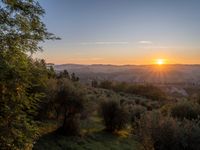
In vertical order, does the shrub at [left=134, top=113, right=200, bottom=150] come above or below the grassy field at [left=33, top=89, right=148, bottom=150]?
above

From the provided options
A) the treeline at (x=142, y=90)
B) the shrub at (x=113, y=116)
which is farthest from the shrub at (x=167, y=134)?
the treeline at (x=142, y=90)

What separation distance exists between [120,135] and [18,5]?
2635 centimetres

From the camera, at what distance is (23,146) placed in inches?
507

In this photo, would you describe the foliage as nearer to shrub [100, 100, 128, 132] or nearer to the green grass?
shrub [100, 100, 128, 132]

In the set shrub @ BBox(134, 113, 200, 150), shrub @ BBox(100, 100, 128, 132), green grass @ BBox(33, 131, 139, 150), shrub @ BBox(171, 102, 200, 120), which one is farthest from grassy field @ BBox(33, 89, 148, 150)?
shrub @ BBox(134, 113, 200, 150)

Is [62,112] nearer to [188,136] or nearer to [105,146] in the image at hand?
[105,146]

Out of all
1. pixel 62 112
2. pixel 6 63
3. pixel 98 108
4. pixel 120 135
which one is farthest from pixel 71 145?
pixel 6 63

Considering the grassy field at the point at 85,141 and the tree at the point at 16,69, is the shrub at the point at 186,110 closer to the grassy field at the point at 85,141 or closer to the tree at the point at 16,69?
the grassy field at the point at 85,141

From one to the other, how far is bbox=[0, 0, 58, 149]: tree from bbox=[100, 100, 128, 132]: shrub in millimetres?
25706

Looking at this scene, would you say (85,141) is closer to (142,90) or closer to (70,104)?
(70,104)

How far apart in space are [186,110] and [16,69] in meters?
14.0

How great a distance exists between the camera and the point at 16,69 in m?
12.3

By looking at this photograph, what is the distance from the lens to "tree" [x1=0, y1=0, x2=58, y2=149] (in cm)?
1245

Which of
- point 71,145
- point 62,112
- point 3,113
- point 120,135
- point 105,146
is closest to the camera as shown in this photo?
point 3,113
